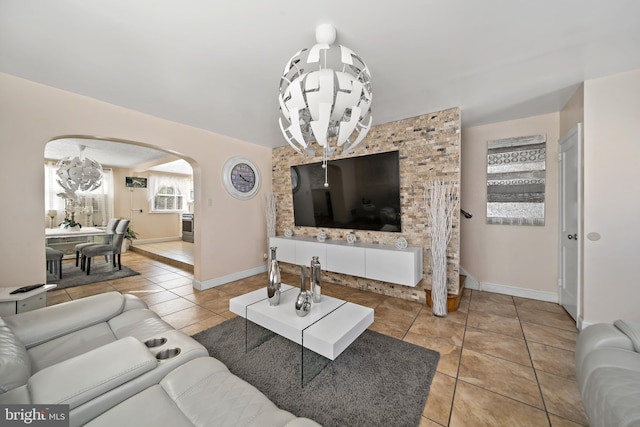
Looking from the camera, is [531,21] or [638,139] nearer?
[531,21]

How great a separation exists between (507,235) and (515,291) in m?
0.78

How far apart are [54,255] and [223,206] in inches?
120

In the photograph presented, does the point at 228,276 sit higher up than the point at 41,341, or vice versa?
the point at 41,341

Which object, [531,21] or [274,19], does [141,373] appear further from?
[531,21]

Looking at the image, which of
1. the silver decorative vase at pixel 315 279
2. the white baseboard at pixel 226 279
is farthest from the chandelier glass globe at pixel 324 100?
the white baseboard at pixel 226 279

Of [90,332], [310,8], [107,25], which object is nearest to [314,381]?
[90,332]

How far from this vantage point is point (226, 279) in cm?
399

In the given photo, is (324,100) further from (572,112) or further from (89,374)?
(572,112)

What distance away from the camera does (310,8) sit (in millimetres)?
1485

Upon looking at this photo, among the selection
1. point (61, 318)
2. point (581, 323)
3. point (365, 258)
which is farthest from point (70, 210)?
point (581, 323)

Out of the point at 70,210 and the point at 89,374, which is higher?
the point at 70,210

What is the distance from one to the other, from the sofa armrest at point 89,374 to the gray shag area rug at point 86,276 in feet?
13.3

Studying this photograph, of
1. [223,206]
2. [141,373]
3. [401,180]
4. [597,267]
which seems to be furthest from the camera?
[223,206]

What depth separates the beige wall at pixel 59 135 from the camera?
7.18ft
